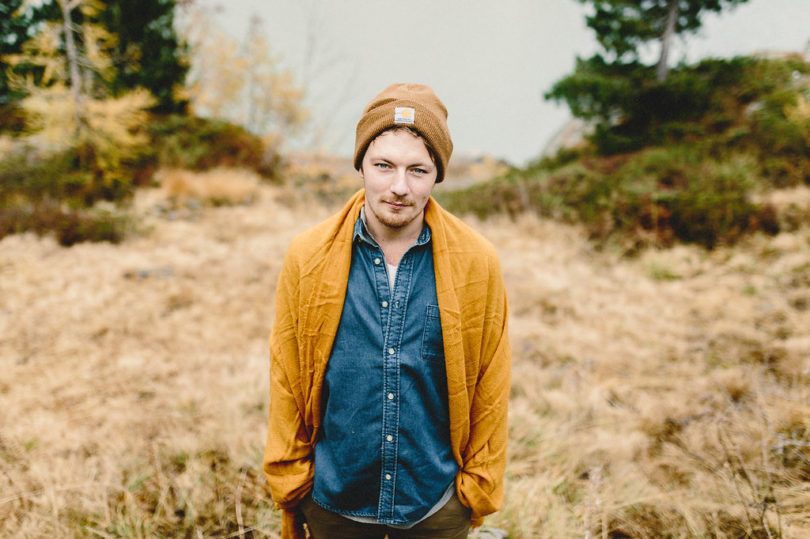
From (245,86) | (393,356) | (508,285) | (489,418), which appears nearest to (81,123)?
(245,86)

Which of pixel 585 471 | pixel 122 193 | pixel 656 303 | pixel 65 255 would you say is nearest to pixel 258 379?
pixel 585 471

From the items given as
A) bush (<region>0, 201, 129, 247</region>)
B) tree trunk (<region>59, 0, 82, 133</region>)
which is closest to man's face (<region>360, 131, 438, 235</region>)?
bush (<region>0, 201, 129, 247</region>)

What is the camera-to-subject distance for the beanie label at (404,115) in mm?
1142

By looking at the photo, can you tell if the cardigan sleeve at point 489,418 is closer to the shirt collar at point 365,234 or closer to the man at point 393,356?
the man at point 393,356

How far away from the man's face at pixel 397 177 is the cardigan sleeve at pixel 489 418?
0.34 m

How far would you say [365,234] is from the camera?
127cm

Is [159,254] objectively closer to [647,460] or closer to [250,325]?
[250,325]

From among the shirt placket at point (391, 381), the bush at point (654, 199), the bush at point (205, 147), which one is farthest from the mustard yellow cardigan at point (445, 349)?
the bush at point (205, 147)

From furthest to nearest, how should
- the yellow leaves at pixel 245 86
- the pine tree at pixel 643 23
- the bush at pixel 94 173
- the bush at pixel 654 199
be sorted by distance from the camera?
the yellow leaves at pixel 245 86
the pine tree at pixel 643 23
the bush at pixel 94 173
the bush at pixel 654 199

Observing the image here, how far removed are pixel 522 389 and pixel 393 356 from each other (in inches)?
112

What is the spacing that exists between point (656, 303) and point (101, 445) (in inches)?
250

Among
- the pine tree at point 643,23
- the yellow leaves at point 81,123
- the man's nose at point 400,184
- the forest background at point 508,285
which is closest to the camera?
the man's nose at point 400,184

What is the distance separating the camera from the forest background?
2271 mm

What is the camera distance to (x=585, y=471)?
2.63 meters
